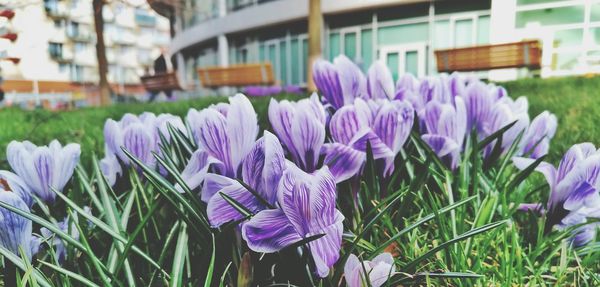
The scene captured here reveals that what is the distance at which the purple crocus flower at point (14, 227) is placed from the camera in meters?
0.60

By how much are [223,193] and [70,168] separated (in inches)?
14.6

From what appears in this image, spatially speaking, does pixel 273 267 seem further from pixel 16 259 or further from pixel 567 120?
pixel 567 120

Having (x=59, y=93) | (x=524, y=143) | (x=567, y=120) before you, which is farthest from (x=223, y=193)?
(x=59, y=93)

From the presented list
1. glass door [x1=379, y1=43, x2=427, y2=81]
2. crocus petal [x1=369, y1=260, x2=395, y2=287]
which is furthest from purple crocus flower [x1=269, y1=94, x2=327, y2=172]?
glass door [x1=379, y1=43, x2=427, y2=81]

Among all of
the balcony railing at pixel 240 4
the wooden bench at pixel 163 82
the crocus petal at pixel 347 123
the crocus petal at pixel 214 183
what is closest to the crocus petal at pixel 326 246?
the crocus petal at pixel 214 183

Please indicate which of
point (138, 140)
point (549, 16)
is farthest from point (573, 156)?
point (549, 16)

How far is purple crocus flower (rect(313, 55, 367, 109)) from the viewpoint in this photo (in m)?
0.96

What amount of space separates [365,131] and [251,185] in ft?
0.74

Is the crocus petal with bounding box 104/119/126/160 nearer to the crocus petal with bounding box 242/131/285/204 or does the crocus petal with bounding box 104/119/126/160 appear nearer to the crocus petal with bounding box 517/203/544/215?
the crocus petal with bounding box 242/131/285/204

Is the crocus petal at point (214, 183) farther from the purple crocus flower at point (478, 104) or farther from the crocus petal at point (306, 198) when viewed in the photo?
the purple crocus flower at point (478, 104)

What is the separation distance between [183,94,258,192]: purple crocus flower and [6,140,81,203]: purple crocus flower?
26 centimetres

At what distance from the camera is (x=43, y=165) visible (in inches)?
28.9

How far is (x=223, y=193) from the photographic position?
1.78 feet

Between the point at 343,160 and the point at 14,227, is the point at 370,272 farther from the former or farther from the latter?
the point at 14,227
